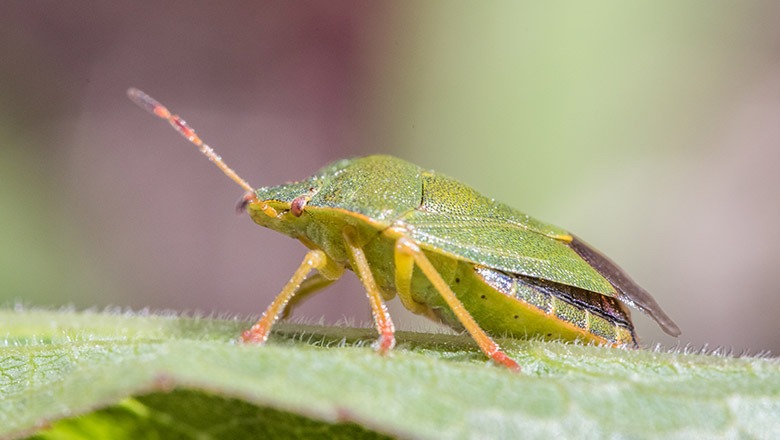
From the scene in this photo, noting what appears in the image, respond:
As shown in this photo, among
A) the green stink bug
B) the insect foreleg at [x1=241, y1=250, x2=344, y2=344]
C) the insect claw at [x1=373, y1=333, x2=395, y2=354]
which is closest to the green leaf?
the insect claw at [x1=373, y1=333, x2=395, y2=354]

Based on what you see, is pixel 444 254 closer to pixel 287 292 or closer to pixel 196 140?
pixel 287 292

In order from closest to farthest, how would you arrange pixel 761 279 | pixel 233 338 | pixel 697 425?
pixel 697 425, pixel 233 338, pixel 761 279

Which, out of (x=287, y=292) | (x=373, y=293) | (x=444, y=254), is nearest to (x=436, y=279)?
(x=444, y=254)

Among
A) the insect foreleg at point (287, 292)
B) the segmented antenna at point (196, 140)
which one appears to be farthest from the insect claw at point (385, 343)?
the segmented antenna at point (196, 140)

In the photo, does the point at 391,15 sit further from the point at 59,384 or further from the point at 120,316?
the point at 59,384

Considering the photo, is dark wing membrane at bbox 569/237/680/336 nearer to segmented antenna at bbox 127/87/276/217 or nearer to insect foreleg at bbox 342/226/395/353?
insect foreleg at bbox 342/226/395/353

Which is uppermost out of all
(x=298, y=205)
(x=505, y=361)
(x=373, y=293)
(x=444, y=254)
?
(x=298, y=205)

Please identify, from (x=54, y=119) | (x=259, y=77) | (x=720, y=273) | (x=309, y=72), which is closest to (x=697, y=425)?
(x=720, y=273)

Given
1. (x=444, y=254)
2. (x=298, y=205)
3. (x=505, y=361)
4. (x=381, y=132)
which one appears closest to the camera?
(x=505, y=361)
